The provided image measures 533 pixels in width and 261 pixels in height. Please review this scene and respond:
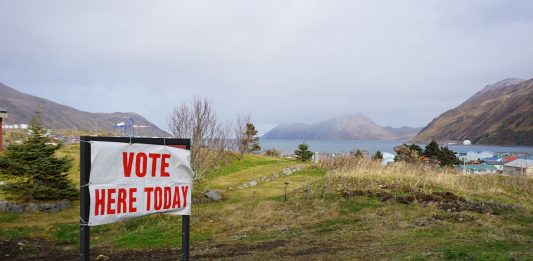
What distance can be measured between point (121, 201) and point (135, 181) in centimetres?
29

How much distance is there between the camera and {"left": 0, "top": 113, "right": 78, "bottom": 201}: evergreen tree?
1650 centimetres

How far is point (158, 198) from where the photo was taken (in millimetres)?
5266

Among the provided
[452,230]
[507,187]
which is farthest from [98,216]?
Result: [507,187]

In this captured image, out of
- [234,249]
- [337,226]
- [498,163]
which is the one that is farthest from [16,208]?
[498,163]

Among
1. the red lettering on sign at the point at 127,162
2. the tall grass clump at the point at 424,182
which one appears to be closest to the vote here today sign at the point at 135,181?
the red lettering on sign at the point at 127,162

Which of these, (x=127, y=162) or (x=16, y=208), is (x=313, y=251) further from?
(x=16, y=208)

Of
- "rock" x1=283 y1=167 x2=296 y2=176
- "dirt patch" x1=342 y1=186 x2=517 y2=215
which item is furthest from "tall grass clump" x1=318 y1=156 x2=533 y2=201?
"rock" x1=283 y1=167 x2=296 y2=176

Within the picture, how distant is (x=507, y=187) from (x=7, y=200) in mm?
21685

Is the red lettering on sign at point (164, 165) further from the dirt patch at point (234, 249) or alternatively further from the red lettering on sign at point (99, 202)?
the dirt patch at point (234, 249)

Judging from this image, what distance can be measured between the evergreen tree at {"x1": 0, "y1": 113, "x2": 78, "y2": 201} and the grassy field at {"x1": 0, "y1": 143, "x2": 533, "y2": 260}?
1261 millimetres

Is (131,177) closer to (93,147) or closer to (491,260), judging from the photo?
(93,147)

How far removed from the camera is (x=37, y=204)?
1623 centimetres

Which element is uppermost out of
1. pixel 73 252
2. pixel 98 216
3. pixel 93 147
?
pixel 93 147

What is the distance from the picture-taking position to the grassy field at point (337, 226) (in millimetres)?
8828
